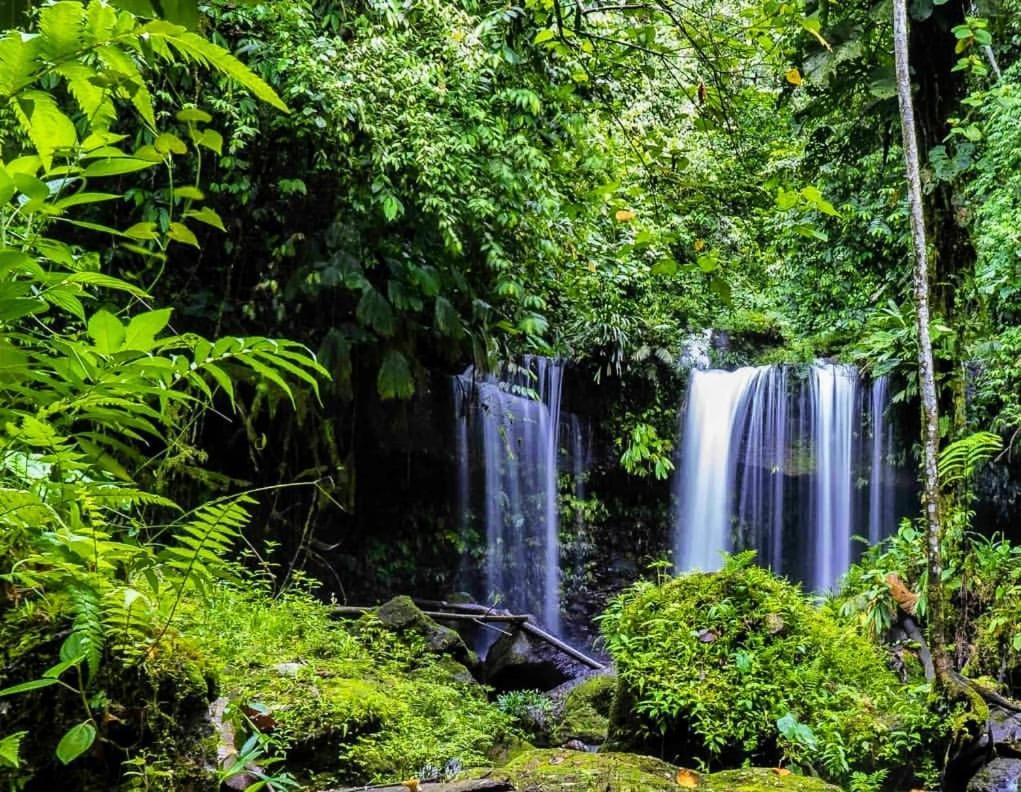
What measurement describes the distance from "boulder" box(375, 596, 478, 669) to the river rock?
12.6 feet

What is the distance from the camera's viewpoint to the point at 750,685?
3.25 metres

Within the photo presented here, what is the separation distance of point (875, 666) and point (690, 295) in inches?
365

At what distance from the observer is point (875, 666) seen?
4059 millimetres

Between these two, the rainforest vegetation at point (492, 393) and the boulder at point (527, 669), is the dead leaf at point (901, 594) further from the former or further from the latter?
the boulder at point (527, 669)

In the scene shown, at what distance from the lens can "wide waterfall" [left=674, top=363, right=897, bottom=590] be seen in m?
9.85

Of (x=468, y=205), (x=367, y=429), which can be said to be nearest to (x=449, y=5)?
(x=468, y=205)

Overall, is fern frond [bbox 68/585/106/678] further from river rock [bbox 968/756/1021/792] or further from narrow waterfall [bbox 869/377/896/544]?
narrow waterfall [bbox 869/377/896/544]

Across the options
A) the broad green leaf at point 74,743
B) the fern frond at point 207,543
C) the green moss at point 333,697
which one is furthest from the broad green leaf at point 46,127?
the green moss at point 333,697

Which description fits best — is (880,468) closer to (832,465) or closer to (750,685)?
(832,465)

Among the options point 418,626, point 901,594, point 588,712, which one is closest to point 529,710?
point 588,712

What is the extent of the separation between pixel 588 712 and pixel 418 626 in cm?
167

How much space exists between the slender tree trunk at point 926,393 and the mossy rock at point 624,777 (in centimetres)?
180

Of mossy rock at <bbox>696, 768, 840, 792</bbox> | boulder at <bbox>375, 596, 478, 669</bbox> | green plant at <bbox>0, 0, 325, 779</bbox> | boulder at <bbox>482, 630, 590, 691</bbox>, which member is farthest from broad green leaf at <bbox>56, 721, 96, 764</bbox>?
boulder at <bbox>482, 630, 590, 691</bbox>

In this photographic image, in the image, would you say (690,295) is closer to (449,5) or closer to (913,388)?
Result: (913,388)
